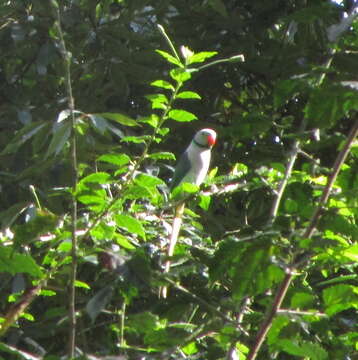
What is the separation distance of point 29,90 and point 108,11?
470 mm

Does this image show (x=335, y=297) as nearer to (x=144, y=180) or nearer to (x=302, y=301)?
(x=302, y=301)

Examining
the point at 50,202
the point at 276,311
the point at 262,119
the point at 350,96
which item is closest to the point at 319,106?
the point at 350,96

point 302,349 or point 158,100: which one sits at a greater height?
point 158,100

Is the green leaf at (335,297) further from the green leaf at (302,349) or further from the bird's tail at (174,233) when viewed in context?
the bird's tail at (174,233)

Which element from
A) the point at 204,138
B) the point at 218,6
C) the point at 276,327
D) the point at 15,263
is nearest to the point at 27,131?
the point at 15,263

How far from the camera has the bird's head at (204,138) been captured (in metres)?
3.45

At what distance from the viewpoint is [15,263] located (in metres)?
1.29

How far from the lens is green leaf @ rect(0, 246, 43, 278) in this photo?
129 centimetres

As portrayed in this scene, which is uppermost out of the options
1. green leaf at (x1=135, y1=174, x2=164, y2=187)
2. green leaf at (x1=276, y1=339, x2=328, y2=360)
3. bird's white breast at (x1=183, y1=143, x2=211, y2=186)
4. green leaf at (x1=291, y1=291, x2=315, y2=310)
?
green leaf at (x1=135, y1=174, x2=164, y2=187)

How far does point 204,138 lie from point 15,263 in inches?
89.1

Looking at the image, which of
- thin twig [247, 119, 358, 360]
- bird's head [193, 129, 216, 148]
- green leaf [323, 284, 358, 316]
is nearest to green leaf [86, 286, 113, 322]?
thin twig [247, 119, 358, 360]

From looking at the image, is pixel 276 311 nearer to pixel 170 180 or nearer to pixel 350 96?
pixel 350 96

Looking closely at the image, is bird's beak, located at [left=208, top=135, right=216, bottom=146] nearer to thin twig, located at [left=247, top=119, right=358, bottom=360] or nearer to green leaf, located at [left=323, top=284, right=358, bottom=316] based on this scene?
green leaf, located at [left=323, top=284, right=358, bottom=316]

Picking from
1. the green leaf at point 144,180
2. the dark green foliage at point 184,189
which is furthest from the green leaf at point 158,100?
the green leaf at point 144,180
